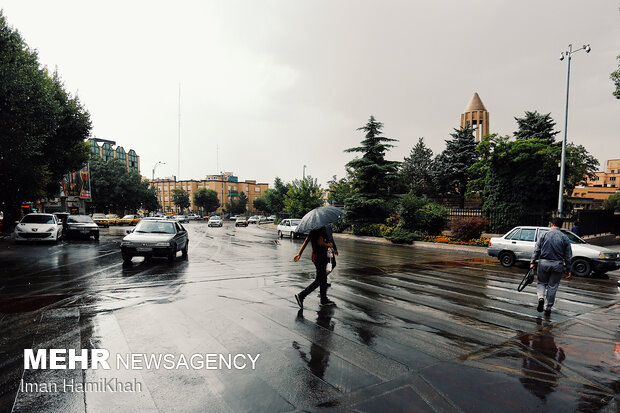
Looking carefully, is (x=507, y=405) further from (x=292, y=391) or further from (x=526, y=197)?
(x=526, y=197)

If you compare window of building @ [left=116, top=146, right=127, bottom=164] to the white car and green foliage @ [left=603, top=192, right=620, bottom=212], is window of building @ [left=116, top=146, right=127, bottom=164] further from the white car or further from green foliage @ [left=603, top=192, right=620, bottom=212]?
green foliage @ [left=603, top=192, right=620, bottom=212]

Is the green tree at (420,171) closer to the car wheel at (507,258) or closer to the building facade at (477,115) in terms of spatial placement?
the building facade at (477,115)

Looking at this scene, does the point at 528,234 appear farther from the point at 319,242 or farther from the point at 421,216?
the point at 421,216

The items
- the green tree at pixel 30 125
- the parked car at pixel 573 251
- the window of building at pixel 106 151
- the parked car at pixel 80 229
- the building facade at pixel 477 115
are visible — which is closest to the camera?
the parked car at pixel 573 251

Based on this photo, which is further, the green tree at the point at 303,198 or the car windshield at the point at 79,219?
the green tree at the point at 303,198

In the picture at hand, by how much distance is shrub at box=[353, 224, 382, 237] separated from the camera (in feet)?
87.5

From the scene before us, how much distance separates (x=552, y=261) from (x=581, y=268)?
250 inches

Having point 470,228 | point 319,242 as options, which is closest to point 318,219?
point 319,242

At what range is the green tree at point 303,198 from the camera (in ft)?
131

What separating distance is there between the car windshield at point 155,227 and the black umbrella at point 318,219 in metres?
8.22

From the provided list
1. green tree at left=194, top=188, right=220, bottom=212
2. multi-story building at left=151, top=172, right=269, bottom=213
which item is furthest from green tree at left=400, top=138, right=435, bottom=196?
multi-story building at left=151, top=172, right=269, bottom=213

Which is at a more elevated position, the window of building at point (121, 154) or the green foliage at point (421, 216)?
the window of building at point (121, 154)

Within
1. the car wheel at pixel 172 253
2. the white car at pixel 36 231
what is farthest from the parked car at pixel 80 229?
the car wheel at pixel 172 253

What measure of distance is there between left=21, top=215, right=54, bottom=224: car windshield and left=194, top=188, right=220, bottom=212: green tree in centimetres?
8941
